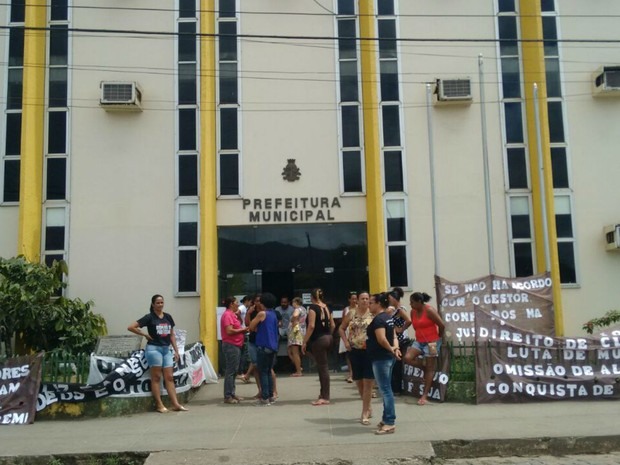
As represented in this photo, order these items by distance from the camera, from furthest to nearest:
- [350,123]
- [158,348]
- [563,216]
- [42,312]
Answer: [350,123]
[563,216]
[42,312]
[158,348]

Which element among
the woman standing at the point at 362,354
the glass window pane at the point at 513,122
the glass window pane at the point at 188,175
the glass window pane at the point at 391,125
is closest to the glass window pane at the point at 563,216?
the glass window pane at the point at 513,122

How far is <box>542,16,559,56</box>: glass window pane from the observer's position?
50.3 feet

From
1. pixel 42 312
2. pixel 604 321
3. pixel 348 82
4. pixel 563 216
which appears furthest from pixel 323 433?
pixel 348 82

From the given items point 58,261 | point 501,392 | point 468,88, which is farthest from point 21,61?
point 501,392

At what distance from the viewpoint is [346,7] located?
1541 centimetres

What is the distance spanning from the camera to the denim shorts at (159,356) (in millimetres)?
9633

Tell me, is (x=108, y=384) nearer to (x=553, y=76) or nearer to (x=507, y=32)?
(x=507, y=32)

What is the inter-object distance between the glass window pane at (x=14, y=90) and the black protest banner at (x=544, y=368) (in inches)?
461

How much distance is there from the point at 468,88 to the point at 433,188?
96.8 inches

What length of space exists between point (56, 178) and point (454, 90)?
9.34 meters

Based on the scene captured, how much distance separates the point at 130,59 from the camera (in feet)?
49.4

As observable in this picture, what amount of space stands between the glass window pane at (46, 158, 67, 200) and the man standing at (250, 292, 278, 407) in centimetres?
708

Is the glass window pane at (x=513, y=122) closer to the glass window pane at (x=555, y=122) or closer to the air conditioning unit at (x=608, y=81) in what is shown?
the glass window pane at (x=555, y=122)

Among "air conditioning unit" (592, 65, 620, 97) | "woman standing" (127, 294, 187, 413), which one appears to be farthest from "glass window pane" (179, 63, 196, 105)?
"air conditioning unit" (592, 65, 620, 97)
